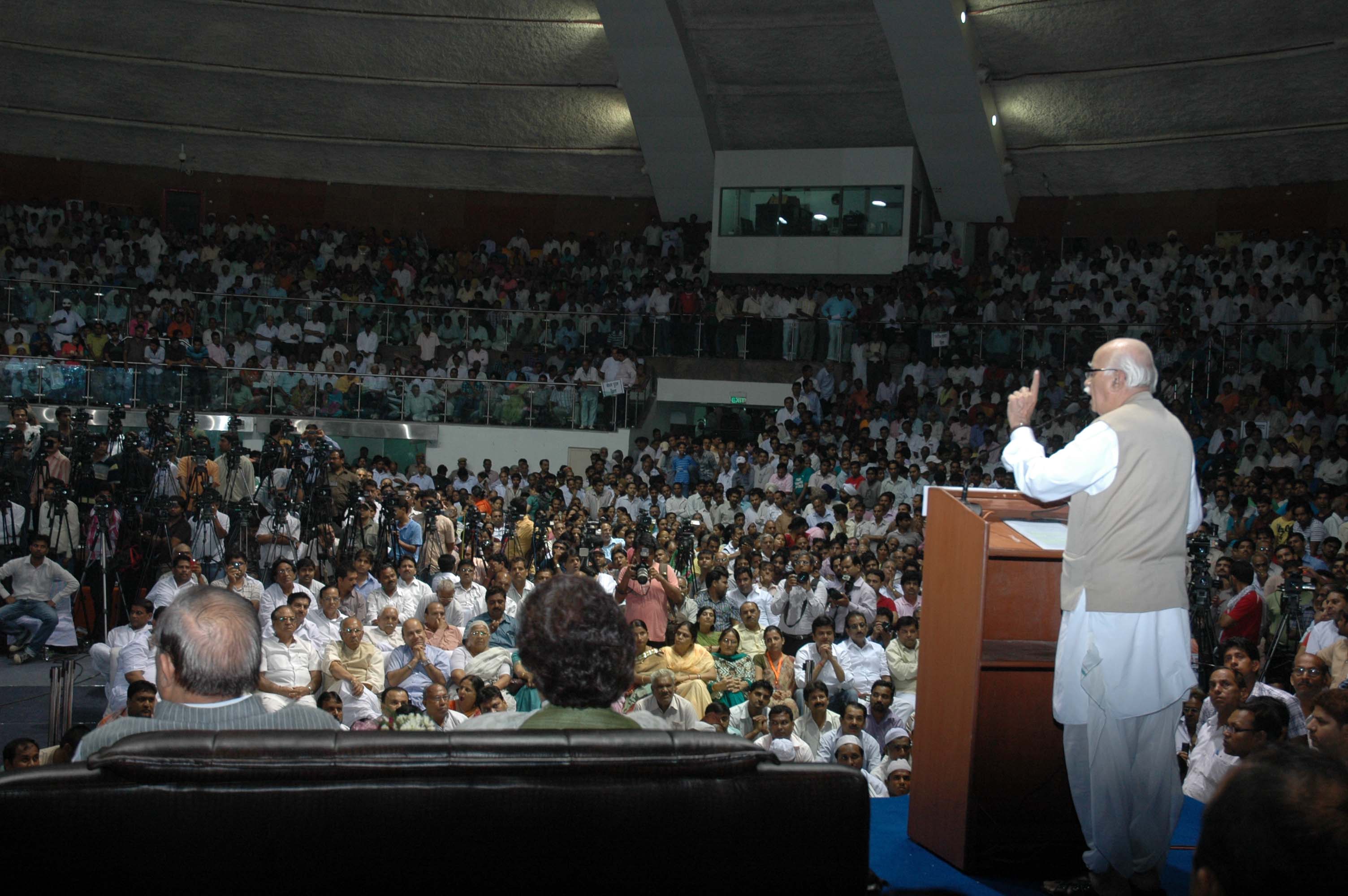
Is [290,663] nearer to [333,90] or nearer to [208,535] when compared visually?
[208,535]

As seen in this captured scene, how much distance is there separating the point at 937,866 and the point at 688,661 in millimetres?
4331

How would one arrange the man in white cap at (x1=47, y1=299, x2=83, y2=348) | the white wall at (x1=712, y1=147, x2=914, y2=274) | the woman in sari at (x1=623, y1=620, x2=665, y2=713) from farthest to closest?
the white wall at (x1=712, y1=147, x2=914, y2=274) → the man in white cap at (x1=47, y1=299, x2=83, y2=348) → the woman in sari at (x1=623, y1=620, x2=665, y2=713)

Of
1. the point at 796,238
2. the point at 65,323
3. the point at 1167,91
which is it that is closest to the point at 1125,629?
the point at 65,323

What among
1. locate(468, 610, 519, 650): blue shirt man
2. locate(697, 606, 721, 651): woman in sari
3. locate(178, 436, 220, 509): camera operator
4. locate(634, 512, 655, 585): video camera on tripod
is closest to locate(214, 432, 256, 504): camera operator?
locate(178, 436, 220, 509): camera operator

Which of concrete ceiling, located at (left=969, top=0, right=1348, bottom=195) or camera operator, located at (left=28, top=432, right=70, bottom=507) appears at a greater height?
concrete ceiling, located at (left=969, top=0, right=1348, bottom=195)

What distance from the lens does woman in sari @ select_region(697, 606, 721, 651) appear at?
7.64 metres

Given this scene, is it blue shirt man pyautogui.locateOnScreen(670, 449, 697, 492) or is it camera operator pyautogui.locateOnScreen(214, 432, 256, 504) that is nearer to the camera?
camera operator pyautogui.locateOnScreen(214, 432, 256, 504)

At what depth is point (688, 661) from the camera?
23.3 ft

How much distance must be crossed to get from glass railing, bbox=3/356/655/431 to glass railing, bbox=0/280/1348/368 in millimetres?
928

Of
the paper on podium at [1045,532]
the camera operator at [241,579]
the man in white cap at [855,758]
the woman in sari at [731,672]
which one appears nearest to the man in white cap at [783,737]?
the man in white cap at [855,758]

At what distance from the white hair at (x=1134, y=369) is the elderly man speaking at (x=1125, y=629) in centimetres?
13

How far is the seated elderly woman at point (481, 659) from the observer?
22.6 feet

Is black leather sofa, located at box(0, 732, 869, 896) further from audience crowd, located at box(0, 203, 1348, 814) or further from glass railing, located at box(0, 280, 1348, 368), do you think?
glass railing, located at box(0, 280, 1348, 368)

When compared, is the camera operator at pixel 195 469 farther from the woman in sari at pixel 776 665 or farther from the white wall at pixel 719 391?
the white wall at pixel 719 391
